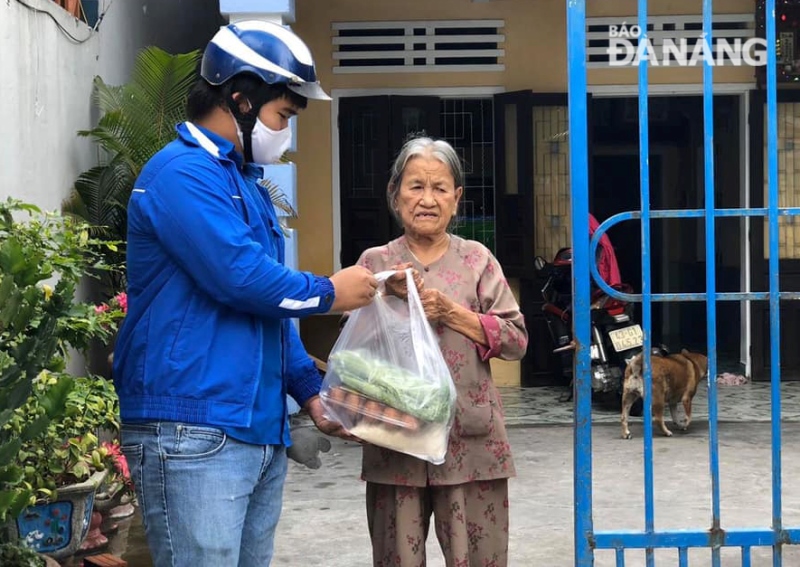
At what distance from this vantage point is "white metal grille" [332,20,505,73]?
854 cm

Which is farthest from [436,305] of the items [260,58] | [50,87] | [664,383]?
[664,383]

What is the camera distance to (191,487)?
2232mm

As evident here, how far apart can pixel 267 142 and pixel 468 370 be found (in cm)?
104

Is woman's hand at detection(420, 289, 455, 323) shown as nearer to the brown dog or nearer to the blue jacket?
the blue jacket

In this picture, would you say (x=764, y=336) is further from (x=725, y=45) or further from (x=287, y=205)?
(x=287, y=205)

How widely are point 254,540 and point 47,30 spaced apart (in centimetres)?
377

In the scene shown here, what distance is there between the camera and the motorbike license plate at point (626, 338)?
7.54 metres

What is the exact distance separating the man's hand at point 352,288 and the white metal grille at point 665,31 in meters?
6.56

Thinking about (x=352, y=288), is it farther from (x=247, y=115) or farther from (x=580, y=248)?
(x=580, y=248)

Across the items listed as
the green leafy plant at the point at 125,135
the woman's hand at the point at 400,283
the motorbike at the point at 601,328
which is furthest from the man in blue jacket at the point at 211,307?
the motorbike at the point at 601,328

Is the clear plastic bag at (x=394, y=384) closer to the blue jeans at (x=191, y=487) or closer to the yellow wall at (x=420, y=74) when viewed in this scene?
the blue jeans at (x=191, y=487)

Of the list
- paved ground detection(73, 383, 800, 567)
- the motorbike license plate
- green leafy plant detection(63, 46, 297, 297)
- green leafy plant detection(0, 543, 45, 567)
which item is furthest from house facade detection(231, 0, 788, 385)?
green leafy plant detection(0, 543, 45, 567)

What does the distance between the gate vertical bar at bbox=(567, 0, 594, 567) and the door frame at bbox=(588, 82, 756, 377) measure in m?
5.67

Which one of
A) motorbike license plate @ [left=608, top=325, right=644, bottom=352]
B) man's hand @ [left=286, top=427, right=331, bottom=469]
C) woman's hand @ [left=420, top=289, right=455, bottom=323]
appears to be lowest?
motorbike license plate @ [left=608, top=325, right=644, bottom=352]
